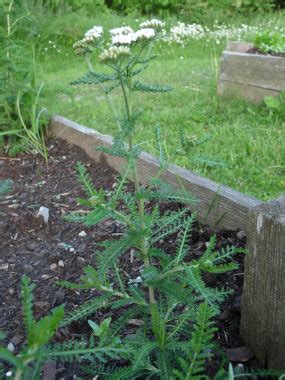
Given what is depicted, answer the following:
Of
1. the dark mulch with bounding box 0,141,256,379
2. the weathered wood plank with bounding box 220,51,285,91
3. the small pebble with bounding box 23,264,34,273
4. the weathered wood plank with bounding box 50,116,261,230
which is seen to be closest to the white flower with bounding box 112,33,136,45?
the weathered wood plank with bounding box 50,116,261,230

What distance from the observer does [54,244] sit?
95.7 inches

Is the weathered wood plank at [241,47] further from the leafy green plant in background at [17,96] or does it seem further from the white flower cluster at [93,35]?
the white flower cluster at [93,35]

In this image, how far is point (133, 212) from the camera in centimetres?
153

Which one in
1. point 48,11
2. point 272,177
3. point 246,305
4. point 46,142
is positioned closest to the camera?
point 246,305

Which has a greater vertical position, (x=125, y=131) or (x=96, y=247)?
(x=125, y=131)

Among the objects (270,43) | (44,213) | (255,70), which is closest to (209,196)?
(44,213)

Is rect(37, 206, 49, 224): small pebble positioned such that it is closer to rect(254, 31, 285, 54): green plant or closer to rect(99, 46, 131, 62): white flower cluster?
rect(99, 46, 131, 62): white flower cluster

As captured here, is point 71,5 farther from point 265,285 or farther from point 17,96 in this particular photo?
point 265,285

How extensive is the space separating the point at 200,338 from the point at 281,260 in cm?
42

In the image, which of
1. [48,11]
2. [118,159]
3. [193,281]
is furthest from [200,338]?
[48,11]

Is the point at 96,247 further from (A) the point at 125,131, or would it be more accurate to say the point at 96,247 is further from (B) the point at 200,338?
(B) the point at 200,338

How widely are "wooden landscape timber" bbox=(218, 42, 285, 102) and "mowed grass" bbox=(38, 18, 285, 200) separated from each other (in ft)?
0.38

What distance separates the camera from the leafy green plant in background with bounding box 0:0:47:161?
341cm

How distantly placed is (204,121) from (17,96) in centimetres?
129
